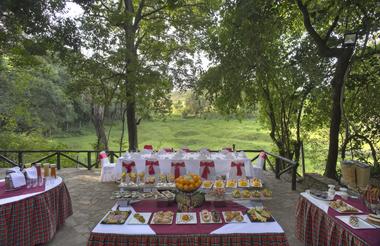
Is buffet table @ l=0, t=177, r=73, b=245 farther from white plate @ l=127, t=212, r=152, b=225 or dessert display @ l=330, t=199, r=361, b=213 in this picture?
dessert display @ l=330, t=199, r=361, b=213

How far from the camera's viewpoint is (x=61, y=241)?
4.90 meters

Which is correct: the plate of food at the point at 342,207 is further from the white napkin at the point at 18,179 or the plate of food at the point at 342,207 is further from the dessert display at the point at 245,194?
the white napkin at the point at 18,179

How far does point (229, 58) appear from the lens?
9211 millimetres

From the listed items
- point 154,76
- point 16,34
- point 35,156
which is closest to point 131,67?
point 154,76

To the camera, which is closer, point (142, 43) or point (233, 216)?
point (233, 216)

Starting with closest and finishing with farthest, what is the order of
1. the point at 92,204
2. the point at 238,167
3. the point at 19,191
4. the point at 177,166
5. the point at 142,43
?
1. the point at 19,191
2. the point at 92,204
3. the point at 177,166
4. the point at 238,167
5. the point at 142,43

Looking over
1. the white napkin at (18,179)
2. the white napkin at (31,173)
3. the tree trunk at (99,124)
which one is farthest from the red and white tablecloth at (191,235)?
the tree trunk at (99,124)

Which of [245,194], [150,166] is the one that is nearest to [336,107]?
[150,166]

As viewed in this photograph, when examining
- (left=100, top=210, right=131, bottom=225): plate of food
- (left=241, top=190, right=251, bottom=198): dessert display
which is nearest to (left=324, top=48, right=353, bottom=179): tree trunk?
→ (left=241, top=190, right=251, bottom=198): dessert display

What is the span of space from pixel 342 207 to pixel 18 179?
479 centimetres

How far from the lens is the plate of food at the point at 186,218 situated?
3311mm

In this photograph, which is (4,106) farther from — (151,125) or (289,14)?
(151,125)

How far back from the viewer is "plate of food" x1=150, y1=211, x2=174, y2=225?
10.8 feet

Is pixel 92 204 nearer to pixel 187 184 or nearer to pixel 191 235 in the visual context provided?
pixel 187 184
